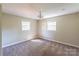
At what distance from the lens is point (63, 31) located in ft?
6.67

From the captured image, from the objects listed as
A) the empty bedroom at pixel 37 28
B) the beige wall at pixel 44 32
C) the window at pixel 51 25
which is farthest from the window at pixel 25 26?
the window at pixel 51 25

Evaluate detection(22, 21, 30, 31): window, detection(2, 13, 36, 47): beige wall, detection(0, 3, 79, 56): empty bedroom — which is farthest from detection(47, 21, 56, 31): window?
detection(22, 21, 30, 31): window

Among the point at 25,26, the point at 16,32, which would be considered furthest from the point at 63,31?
the point at 16,32

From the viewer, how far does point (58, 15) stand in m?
1.88

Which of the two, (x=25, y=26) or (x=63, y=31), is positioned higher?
(x=25, y=26)

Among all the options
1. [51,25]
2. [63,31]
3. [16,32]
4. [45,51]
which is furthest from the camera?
[45,51]

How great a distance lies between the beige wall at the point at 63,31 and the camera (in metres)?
1.80

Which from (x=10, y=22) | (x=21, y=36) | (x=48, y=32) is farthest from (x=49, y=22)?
(x=10, y=22)

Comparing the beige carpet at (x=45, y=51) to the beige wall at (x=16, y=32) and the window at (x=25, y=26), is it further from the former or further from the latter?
the window at (x=25, y=26)

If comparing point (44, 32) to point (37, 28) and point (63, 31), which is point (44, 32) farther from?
point (63, 31)

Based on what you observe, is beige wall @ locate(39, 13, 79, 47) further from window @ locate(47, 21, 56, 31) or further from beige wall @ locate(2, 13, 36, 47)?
beige wall @ locate(2, 13, 36, 47)

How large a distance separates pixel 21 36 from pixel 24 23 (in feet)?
1.17

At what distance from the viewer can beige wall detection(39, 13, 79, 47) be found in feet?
5.92

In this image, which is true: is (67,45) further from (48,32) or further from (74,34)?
(48,32)
